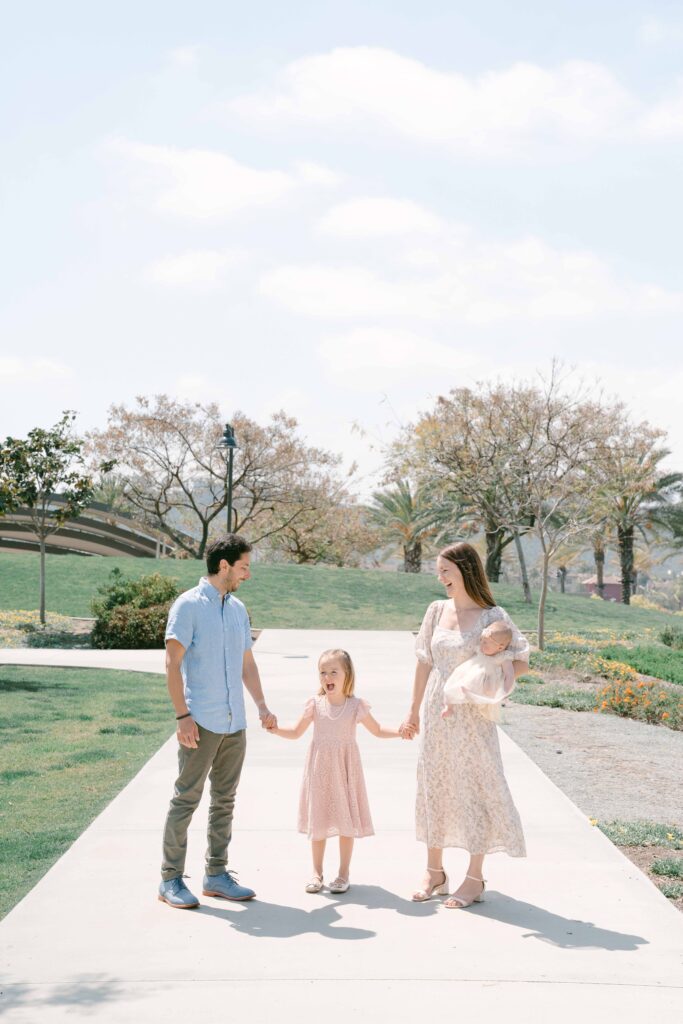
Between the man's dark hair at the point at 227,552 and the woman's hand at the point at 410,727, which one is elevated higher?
the man's dark hair at the point at 227,552

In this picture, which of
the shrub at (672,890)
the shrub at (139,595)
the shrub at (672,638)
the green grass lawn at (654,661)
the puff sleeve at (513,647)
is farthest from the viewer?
the shrub at (672,638)

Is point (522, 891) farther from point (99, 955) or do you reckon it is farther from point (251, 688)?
point (99, 955)

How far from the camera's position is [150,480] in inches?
1825

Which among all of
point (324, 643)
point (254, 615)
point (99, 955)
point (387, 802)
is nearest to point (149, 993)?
point (99, 955)

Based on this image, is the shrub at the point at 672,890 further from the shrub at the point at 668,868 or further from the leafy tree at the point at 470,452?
the leafy tree at the point at 470,452

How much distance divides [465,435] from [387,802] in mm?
25975

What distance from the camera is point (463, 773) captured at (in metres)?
5.46

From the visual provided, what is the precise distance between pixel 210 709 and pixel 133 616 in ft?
52.6

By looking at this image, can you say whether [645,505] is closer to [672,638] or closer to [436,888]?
[672,638]

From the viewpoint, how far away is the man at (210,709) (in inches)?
209

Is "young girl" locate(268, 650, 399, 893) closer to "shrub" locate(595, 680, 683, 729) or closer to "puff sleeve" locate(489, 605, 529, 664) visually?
"puff sleeve" locate(489, 605, 529, 664)

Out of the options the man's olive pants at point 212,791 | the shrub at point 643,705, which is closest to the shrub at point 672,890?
the man's olive pants at point 212,791

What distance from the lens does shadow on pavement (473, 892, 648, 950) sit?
4.79m

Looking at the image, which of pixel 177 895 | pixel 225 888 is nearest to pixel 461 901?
pixel 225 888
